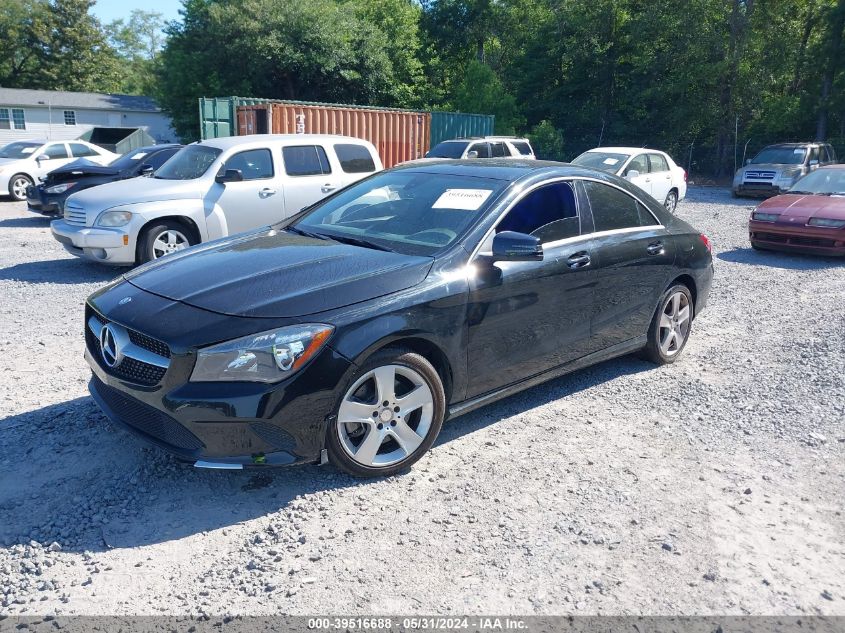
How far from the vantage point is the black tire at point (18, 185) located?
55.7ft

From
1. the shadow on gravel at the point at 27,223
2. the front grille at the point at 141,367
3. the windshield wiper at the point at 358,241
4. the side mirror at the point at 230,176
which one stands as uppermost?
the side mirror at the point at 230,176

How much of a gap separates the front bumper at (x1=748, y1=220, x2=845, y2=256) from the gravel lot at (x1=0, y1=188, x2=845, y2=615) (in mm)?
6180

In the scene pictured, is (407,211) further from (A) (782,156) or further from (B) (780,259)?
(A) (782,156)

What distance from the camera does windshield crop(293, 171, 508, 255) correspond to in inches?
169

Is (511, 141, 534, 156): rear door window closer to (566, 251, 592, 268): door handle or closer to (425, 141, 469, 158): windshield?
(425, 141, 469, 158): windshield

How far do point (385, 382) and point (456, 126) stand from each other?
73.3 ft

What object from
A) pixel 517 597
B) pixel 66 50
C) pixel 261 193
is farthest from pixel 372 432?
pixel 66 50

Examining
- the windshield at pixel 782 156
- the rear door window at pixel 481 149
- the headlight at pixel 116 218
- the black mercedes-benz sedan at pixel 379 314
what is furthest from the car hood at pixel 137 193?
the windshield at pixel 782 156

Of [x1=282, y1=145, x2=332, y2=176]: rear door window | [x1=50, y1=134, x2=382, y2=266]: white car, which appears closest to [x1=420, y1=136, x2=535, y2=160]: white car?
[x1=282, y1=145, x2=332, y2=176]: rear door window

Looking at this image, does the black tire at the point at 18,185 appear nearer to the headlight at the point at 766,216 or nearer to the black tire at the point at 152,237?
the black tire at the point at 152,237

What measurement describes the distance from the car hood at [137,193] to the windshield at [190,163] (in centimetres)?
25

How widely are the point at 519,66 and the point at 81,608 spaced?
119ft

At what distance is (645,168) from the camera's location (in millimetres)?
15648

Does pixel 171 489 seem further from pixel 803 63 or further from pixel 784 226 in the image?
pixel 803 63
